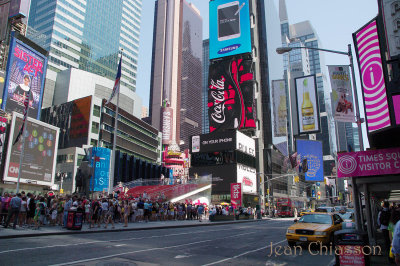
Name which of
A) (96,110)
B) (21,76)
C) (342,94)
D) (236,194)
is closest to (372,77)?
(342,94)

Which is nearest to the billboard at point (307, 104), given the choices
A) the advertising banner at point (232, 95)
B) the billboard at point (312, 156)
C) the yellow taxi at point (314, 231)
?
the advertising banner at point (232, 95)

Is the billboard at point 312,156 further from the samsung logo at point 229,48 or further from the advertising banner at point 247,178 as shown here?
the samsung logo at point 229,48

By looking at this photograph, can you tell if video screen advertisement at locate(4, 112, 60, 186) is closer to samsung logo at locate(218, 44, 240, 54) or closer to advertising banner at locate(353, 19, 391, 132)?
samsung logo at locate(218, 44, 240, 54)

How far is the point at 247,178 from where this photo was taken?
7500 cm

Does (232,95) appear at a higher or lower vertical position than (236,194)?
higher

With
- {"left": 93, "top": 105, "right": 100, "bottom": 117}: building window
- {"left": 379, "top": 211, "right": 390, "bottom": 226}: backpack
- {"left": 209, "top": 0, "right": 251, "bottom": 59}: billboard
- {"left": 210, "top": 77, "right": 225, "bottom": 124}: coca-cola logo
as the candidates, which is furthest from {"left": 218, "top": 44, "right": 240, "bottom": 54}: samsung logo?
{"left": 379, "top": 211, "right": 390, "bottom": 226}: backpack

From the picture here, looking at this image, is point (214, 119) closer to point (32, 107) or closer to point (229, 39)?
point (229, 39)

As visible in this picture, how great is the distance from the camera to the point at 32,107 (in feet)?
209

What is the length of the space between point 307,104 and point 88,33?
98946mm

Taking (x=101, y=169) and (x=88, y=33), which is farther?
(x=88, y=33)

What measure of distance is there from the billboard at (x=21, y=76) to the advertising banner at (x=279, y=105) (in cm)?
5149

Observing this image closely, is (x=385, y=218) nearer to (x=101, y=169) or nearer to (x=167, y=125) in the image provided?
(x=101, y=169)

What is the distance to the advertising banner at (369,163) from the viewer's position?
11.3 m

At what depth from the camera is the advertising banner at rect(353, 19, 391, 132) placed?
11.1m
